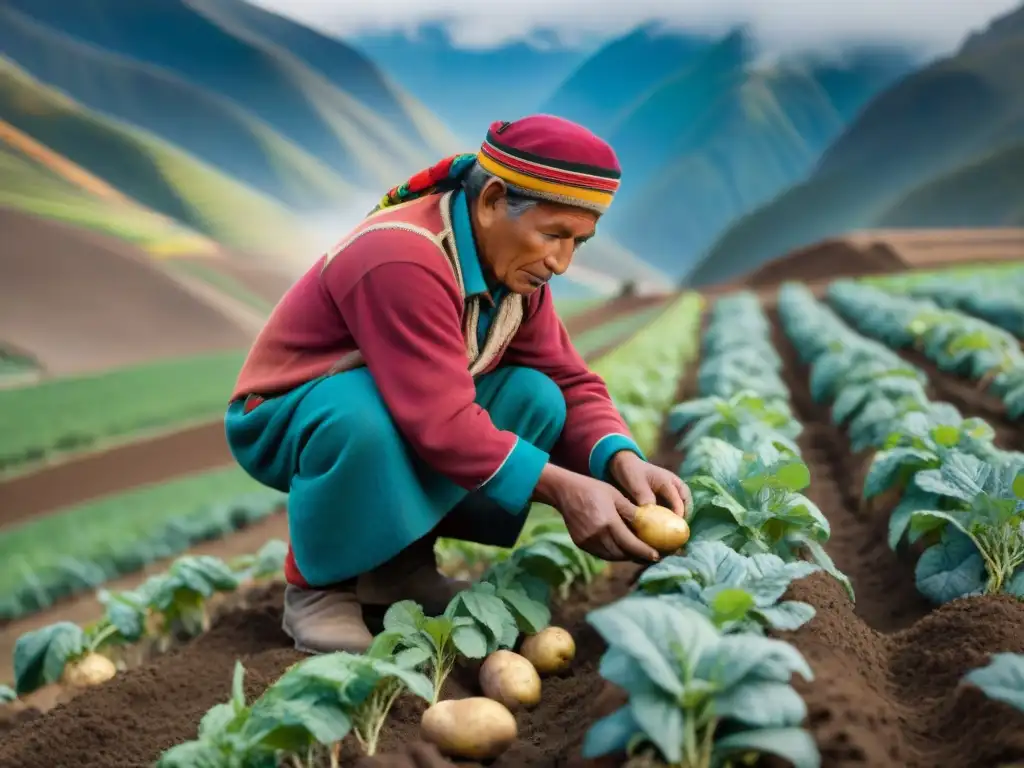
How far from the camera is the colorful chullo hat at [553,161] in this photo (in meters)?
2.04

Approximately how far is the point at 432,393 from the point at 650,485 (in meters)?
0.62

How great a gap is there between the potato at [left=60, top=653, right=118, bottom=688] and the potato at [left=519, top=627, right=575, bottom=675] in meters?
1.26

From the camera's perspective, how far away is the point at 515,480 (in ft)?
6.75

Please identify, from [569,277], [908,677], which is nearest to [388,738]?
[908,677]

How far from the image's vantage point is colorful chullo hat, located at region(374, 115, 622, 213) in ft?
6.69

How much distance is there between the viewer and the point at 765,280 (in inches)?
1044

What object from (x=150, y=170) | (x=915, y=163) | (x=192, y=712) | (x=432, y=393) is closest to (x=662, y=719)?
(x=432, y=393)

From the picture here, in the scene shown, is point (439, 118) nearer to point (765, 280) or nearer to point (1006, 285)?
point (1006, 285)

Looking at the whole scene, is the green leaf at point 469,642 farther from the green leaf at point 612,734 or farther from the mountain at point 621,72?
the mountain at point 621,72

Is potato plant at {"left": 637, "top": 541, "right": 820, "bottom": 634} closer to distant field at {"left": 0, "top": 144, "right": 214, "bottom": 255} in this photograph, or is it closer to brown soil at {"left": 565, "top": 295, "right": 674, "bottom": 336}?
distant field at {"left": 0, "top": 144, "right": 214, "bottom": 255}

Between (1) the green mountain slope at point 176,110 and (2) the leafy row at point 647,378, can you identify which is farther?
(1) the green mountain slope at point 176,110

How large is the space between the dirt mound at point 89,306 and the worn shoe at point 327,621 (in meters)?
3.87

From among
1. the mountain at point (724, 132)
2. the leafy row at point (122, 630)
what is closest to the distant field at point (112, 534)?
the leafy row at point (122, 630)

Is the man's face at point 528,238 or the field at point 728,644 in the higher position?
the man's face at point 528,238
